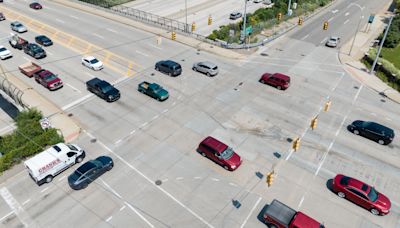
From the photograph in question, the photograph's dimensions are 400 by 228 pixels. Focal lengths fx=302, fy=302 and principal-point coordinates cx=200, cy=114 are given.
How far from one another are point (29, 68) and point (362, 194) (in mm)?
45269

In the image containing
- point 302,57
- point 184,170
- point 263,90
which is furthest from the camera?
point 302,57

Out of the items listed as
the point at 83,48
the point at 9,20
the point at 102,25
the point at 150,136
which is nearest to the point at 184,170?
the point at 150,136

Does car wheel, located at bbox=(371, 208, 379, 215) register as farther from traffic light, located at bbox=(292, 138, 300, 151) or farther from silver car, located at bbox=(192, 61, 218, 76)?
silver car, located at bbox=(192, 61, 218, 76)

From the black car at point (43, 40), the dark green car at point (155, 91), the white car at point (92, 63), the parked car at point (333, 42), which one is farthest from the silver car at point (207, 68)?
the black car at point (43, 40)

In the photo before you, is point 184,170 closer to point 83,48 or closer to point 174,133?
point 174,133

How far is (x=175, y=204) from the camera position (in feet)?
85.3

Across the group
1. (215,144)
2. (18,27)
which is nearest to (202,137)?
(215,144)

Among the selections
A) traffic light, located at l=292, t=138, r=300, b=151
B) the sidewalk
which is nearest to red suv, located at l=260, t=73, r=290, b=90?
traffic light, located at l=292, t=138, r=300, b=151

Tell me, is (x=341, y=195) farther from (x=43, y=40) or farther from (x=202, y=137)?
(x=43, y=40)

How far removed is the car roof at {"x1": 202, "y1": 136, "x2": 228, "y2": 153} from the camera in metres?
29.4

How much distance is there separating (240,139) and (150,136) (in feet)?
32.5

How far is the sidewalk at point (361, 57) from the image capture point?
1679 inches

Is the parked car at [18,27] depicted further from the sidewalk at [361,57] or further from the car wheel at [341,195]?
the car wheel at [341,195]

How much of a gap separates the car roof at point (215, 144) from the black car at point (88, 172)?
9.57 metres
